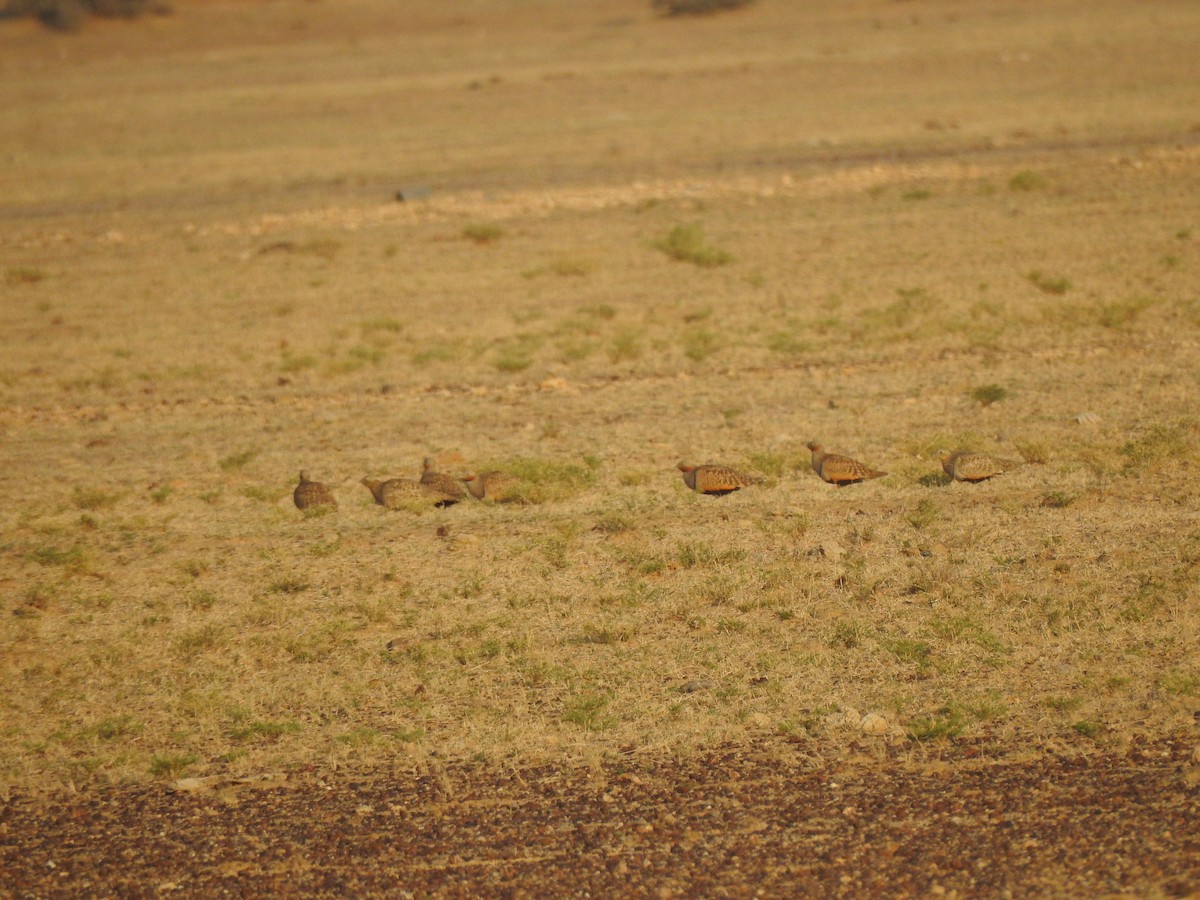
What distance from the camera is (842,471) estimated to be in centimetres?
733

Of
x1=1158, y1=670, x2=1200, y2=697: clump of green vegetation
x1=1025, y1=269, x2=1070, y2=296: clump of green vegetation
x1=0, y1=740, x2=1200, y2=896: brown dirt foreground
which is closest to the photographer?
x1=0, y1=740, x2=1200, y2=896: brown dirt foreground

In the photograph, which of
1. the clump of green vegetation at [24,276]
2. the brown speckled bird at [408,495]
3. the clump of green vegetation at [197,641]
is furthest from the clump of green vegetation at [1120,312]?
the clump of green vegetation at [24,276]

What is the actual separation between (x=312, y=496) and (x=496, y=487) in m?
1.09

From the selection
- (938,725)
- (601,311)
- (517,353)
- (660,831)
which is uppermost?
(601,311)

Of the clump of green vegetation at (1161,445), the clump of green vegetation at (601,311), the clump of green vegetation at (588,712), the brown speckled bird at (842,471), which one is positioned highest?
the clump of green vegetation at (601,311)

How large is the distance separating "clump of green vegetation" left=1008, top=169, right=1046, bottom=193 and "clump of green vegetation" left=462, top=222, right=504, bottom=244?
238 inches

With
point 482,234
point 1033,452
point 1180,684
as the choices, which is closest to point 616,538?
point 1033,452

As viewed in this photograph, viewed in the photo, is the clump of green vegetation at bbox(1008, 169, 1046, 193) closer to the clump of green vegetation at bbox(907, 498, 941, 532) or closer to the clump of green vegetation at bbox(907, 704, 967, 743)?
the clump of green vegetation at bbox(907, 498, 941, 532)

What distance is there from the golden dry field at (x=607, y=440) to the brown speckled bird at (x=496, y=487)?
0.08 meters

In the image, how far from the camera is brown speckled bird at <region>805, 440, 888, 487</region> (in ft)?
24.0

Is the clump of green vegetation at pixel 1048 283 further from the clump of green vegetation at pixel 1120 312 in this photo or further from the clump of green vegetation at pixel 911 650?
the clump of green vegetation at pixel 911 650

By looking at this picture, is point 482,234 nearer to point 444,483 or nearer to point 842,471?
point 444,483

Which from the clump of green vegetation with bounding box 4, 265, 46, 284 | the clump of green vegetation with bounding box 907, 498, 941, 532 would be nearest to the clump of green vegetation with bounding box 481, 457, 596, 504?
the clump of green vegetation with bounding box 907, 498, 941, 532

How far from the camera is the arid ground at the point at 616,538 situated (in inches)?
182
